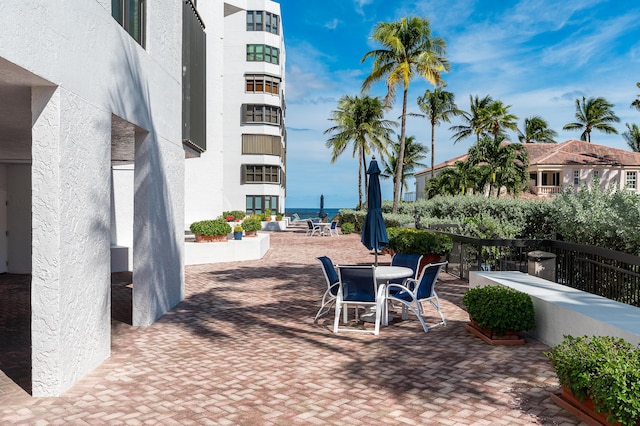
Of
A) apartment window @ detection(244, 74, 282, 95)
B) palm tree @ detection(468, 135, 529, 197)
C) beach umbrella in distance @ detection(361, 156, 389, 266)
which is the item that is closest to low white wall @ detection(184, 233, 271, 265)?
beach umbrella in distance @ detection(361, 156, 389, 266)

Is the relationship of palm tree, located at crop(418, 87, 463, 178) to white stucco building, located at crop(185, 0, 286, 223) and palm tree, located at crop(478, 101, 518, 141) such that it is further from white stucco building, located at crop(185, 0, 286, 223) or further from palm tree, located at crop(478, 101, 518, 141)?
white stucco building, located at crop(185, 0, 286, 223)

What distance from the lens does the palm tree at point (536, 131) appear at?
71.6m

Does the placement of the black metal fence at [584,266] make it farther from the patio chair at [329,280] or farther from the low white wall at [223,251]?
the low white wall at [223,251]

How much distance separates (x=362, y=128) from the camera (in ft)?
142

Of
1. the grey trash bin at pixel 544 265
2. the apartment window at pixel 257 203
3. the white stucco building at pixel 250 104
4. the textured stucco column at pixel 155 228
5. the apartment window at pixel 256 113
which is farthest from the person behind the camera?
the apartment window at pixel 257 203

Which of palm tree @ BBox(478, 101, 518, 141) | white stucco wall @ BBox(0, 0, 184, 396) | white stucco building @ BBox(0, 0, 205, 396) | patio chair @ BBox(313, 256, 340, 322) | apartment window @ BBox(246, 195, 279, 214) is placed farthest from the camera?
palm tree @ BBox(478, 101, 518, 141)

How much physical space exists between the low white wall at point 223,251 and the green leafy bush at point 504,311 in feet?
36.8

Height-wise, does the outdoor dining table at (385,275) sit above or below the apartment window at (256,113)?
below

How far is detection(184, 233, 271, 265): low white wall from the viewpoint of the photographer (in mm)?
16219

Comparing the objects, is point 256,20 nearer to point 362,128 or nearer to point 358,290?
point 362,128

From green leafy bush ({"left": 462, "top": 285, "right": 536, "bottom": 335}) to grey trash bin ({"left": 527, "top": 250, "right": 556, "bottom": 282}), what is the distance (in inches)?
96.4

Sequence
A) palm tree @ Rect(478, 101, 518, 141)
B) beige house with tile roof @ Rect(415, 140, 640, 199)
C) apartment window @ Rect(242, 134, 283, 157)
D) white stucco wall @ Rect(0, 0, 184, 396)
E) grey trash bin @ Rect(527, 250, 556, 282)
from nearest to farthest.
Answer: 1. white stucco wall @ Rect(0, 0, 184, 396)
2. grey trash bin @ Rect(527, 250, 556, 282)
3. apartment window @ Rect(242, 134, 283, 157)
4. beige house with tile roof @ Rect(415, 140, 640, 199)
5. palm tree @ Rect(478, 101, 518, 141)

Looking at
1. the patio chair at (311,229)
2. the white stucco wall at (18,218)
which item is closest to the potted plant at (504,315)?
the white stucco wall at (18,218)

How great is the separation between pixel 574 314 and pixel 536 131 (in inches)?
2911
